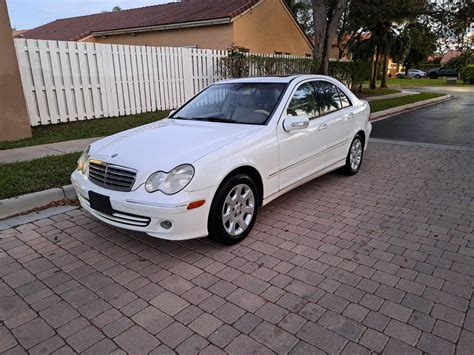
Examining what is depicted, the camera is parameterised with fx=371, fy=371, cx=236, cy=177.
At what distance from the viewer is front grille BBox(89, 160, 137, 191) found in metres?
3.39

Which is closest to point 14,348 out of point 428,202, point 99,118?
point 428,202

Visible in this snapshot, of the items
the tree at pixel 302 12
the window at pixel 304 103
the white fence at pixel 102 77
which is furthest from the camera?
the tree at pixel 302 12

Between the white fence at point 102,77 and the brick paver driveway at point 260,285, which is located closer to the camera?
the brick paver driveway at point 260,285

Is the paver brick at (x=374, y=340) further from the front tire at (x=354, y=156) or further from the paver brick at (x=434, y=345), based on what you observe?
the front tire at (x=354, y=156)

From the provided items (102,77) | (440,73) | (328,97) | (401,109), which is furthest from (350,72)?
(440,73)

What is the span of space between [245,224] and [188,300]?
1.19m

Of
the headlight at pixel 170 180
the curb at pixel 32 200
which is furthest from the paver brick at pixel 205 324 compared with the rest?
the curb at pixel 32 200

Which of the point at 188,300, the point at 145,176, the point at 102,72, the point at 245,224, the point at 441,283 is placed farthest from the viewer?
the point at 102,72

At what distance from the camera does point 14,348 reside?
241 cm

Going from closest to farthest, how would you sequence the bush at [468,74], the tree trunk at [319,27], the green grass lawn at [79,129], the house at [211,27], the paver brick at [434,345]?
1. the paver brick at [434,345]
2. the green grass lawn at [79,129]
3. the tree trunk at [319,27]
4. the house at [211,27]
5. the bush at [468,74]

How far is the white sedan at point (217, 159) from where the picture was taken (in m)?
3.29

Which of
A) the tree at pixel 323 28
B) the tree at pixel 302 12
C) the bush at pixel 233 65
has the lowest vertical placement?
the bush at pixel 233 65

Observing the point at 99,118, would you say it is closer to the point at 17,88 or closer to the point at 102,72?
the point at 102,72

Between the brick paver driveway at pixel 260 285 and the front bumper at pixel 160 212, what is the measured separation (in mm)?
337
